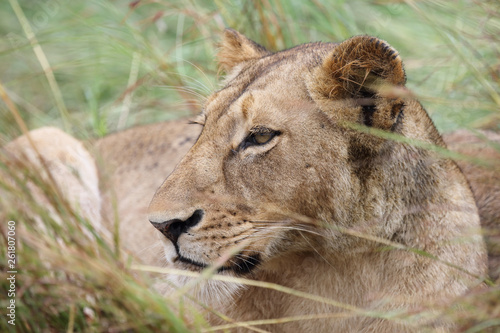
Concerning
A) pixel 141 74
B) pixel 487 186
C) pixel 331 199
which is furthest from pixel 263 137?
pixel 141 74

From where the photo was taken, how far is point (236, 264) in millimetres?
2496

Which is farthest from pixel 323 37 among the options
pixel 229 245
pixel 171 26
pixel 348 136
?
pixel 229 245

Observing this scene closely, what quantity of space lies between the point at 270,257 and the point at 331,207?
315 mm

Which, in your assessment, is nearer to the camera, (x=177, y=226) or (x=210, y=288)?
(x=177, y=226)

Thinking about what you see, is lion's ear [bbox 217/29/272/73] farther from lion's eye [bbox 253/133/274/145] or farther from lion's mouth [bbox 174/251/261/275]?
lion's mouth [bbox 174/251/261/275]

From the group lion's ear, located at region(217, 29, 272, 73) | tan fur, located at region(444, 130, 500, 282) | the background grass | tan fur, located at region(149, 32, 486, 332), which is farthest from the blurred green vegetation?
tan fur, located at region(149, 32, 486, 332)

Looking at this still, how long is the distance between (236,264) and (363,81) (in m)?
0.86

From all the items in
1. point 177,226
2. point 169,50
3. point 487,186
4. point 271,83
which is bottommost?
point 487,186

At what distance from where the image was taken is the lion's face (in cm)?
240

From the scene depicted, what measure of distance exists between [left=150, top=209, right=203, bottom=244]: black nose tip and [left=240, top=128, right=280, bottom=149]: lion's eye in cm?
36

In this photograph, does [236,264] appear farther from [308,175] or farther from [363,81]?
[363,81]

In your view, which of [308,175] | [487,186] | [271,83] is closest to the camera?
[308,175]

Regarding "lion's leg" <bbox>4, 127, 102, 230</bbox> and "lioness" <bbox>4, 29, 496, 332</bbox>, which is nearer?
"lioness" <bbox>4, 29, 496, 332</bbox>

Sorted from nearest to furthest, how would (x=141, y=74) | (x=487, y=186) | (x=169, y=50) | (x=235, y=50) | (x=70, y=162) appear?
(x=235, y=50) → (x=487, y=186) → (x=70, y=162) → (x=169, y=50) → (x=141, y=74)
